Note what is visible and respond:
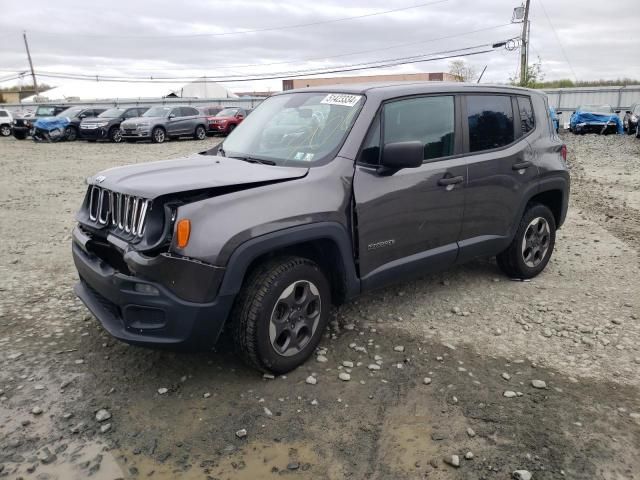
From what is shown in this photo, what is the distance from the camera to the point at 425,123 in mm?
4141

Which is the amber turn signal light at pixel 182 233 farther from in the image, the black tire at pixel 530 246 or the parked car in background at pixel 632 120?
the parked car in background at pixel 632 120

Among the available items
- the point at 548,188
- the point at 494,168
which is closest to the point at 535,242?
the point at 548,188

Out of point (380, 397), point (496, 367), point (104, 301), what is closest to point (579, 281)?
point (496, 367)

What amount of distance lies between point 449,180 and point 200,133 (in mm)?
22109

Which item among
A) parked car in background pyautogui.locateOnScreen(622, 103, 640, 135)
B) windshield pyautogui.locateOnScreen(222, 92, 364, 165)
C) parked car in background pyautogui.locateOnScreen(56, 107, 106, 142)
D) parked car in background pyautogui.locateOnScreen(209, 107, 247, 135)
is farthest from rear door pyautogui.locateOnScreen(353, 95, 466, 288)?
parked car in background pyautogui.locateOnScreen(622, 103, 640, 135)

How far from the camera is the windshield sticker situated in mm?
3910

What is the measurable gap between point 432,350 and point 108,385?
2.19 metres

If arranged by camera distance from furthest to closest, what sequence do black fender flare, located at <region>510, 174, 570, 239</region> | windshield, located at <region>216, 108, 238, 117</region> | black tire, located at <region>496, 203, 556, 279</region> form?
1. windshield, located at <region>216, 108, 238, 117</region>
2. black tire, located at <region>496, 203, 556, 279</region>
3. black fender flare, located at <region>510, 174, 570, 239</region>

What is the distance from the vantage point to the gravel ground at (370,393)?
274 centimetres

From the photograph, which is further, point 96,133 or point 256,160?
point 96,133

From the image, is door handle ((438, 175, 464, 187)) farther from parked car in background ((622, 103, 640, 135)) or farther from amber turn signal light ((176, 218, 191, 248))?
parked car in background ((622, 103, 640, 135))

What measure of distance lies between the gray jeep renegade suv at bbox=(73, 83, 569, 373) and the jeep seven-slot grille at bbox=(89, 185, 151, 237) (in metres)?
0.01

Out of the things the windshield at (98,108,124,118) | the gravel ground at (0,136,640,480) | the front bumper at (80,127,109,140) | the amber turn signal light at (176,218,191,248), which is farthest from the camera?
the windshield at (98,108,124,118)

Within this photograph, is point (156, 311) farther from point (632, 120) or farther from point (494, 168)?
point (632, 120)
